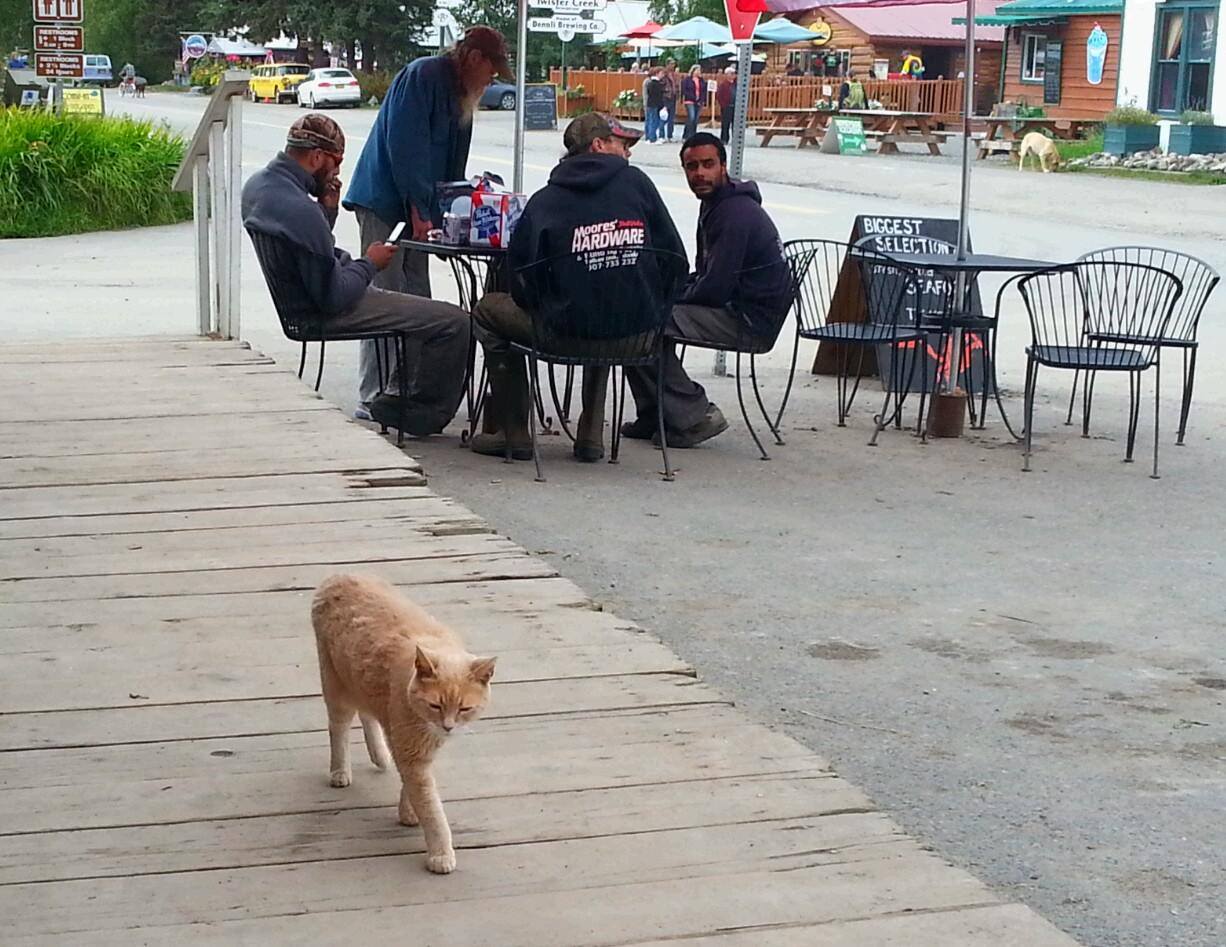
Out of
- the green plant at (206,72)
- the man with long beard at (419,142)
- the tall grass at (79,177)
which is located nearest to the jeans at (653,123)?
the tall grass at (79,177)

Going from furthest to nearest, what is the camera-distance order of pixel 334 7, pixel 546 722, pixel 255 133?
pixel 334 7, pixel 255 133, pixel 546 722

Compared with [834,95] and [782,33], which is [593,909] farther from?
[782,33]

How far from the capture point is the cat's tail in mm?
3497

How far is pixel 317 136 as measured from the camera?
24.8ft

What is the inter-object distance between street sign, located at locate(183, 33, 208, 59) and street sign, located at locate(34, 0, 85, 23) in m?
54.4

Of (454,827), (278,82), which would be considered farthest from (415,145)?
(278,82)

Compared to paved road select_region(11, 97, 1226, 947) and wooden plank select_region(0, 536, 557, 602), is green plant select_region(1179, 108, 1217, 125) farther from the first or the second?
wooden plank select_region(0, 536, 557, 602)

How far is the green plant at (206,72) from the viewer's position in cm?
6506

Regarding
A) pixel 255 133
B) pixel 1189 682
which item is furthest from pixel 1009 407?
pixel 255 133

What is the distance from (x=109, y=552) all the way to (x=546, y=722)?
1.72 metres

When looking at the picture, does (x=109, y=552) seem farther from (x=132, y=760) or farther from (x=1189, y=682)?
(x=1189, y=682)

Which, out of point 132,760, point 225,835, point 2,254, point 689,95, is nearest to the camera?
point 225,835

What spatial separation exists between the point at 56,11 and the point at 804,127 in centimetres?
1994

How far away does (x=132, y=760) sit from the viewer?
348 cm
